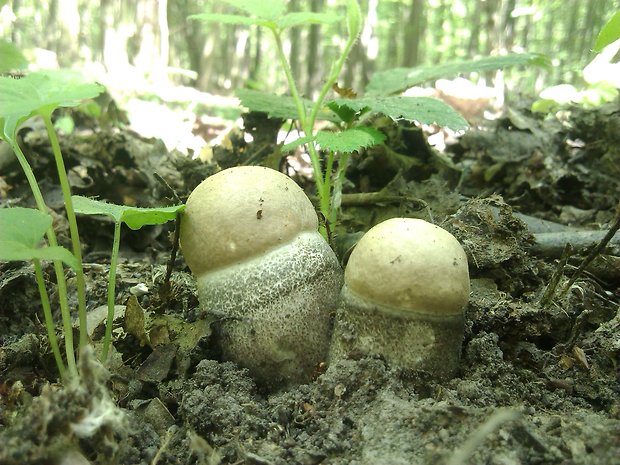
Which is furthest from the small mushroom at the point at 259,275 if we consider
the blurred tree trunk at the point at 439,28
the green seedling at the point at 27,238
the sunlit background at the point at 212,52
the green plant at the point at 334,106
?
the blurred tree trunk at the point at 439,28

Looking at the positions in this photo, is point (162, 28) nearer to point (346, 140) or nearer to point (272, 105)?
point (272, 105)

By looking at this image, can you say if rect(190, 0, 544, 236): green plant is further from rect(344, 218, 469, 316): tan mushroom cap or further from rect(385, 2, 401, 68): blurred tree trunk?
rect(385, 2, 401, 68): blurred tree trunk

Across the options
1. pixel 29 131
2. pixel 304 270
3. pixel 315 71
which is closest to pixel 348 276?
pixel 304 270

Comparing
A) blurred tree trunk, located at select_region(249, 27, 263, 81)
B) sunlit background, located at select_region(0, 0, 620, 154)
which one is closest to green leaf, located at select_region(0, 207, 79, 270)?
sunlit background, located at select_region(0, 0, 620, 154)

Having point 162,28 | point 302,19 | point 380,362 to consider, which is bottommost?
point 380,362

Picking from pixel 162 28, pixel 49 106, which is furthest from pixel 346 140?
pixel 162 28
